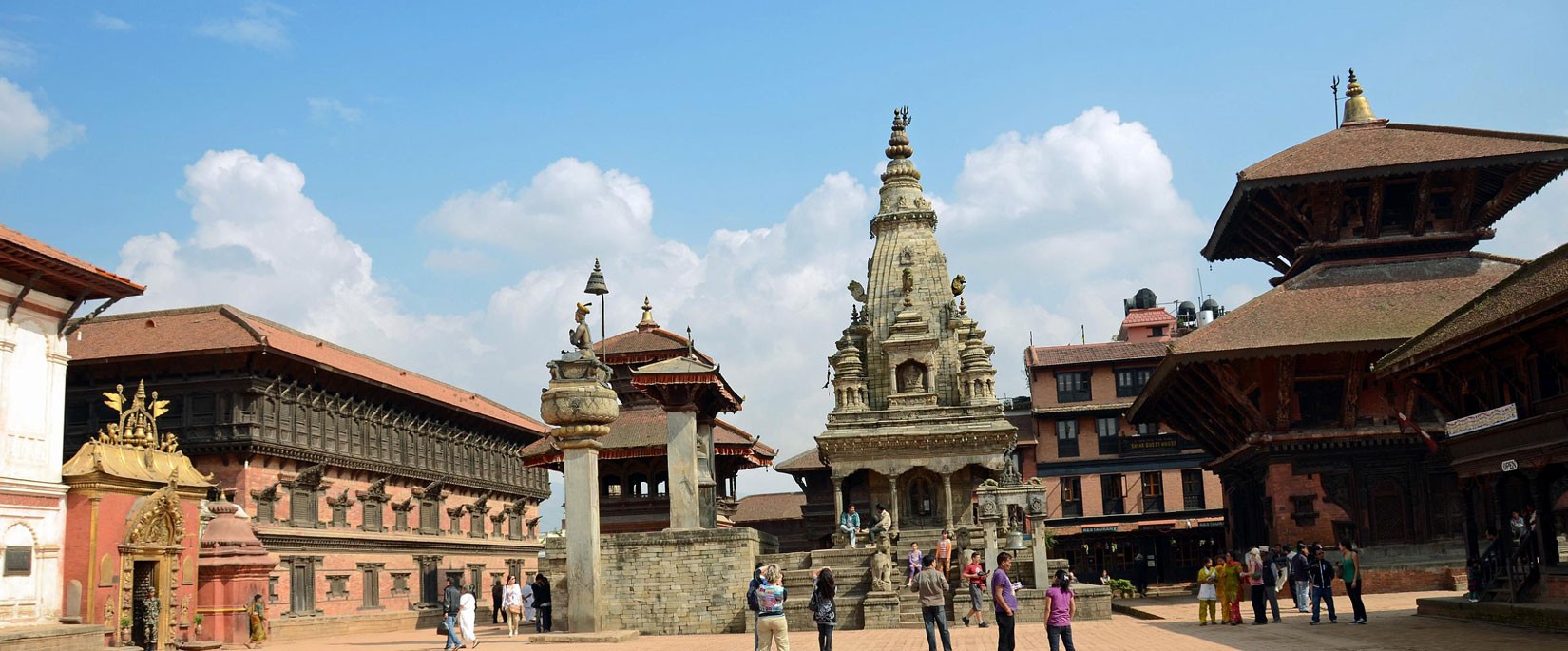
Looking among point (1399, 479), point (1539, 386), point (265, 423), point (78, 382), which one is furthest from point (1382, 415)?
point (78, 382)

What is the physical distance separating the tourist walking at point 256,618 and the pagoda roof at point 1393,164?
1037 inches

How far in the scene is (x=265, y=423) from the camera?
39.1 metres

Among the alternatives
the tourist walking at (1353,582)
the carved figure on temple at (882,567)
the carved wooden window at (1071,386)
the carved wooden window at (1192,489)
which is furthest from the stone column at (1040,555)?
the carved wooden window at (1071,386)

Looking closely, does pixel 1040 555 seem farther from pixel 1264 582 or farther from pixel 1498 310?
pixel 1498 310

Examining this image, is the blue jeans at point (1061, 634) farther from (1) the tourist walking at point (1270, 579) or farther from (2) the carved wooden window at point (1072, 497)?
(2) the carved wooden window at point (1072, 497)

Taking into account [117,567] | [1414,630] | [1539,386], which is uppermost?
[1539,386]

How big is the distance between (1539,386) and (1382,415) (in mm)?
12312

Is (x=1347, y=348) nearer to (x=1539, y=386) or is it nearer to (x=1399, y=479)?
(x=1399, y=479)

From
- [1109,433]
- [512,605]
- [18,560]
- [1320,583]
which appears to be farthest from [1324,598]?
[1109,433]

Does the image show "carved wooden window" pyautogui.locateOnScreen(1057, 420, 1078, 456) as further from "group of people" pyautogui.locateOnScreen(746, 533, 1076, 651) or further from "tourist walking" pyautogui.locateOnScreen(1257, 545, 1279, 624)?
"group of people" pyautogui.locateOnScreen(746, 533, 1076, 651)

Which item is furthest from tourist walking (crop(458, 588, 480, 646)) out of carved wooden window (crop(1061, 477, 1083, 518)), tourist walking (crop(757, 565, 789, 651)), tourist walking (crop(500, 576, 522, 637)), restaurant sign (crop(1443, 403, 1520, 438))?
carved wooden window (crop(1061, 477, 1083, 518))

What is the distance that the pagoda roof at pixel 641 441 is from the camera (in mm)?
48812

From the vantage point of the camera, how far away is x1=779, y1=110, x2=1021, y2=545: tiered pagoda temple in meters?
43.7

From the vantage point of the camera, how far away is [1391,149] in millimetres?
34969
